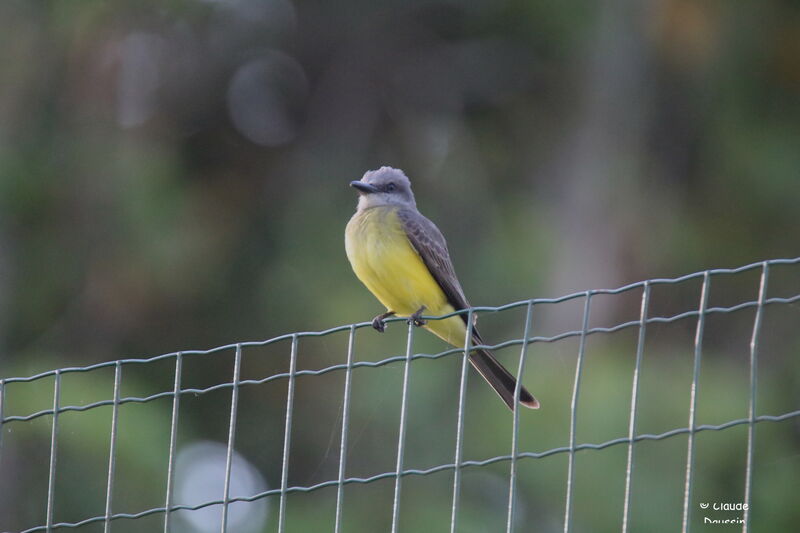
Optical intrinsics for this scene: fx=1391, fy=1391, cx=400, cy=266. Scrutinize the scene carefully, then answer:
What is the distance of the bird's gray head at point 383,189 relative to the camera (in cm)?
650

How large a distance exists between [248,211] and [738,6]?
476cm

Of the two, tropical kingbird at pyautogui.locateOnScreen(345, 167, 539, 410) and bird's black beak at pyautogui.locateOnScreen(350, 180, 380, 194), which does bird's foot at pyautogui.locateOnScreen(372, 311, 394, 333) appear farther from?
bird's black beak at pyautogui.locateOnScreen(350, 180, 380, 194)

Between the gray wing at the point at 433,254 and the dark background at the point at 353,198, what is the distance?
3.17 metres

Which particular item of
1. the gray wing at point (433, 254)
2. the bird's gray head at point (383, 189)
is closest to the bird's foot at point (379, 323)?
the gray wing at point (433, 254)

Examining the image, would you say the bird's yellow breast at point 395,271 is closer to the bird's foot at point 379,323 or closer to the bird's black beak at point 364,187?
the bird's foot at point 379,323

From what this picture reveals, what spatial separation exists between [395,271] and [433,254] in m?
0.31

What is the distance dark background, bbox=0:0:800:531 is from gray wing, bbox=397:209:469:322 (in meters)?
3.17

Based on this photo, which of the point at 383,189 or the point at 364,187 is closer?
the point at 364,187

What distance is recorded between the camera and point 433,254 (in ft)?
20.1

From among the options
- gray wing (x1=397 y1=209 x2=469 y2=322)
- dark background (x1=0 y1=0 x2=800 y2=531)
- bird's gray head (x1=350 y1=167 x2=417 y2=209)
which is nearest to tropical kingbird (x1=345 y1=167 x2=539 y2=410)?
gray wing (x1=397 y1=209 x2=469 y2=322)

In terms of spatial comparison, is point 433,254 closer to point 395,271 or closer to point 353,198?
point 395,271

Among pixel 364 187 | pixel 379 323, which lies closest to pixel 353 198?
pixel 364 187

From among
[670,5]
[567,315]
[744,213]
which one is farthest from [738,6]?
[567,315]

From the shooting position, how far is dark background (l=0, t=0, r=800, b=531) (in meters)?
10.2
